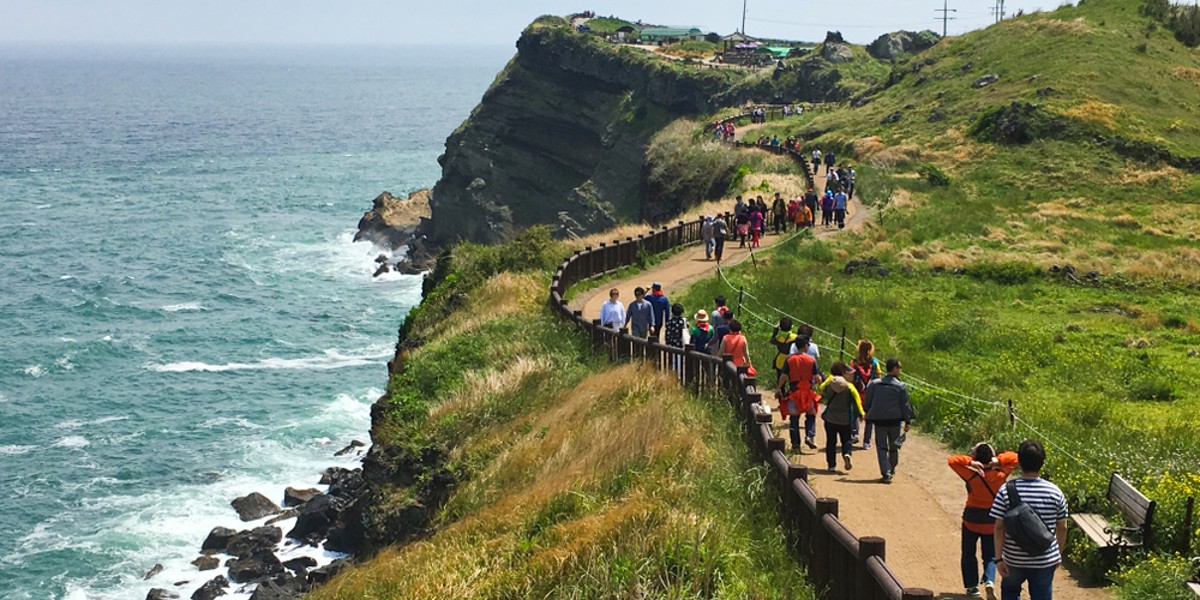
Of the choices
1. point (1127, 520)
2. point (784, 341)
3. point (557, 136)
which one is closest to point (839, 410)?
point (784, 341)

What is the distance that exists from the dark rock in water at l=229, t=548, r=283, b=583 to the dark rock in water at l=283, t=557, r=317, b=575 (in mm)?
237

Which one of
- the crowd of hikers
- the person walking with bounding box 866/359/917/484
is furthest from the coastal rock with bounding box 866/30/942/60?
the person walking with bounding box 866/359/917/484

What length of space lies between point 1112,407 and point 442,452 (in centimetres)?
1090

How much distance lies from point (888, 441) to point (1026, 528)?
5142mm

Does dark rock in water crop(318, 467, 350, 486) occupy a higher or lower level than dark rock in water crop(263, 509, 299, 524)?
higher

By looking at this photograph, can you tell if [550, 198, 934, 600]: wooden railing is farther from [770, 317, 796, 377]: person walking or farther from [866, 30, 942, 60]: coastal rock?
[866, 30, 942, 60]: coastal rock

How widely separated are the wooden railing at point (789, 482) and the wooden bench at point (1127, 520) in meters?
2.50

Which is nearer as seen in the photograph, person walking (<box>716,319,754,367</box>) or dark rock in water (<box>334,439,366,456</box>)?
person walking (<box>716,319,754,367</box>)

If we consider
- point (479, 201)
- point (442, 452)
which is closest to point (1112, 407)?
point (442, 452)

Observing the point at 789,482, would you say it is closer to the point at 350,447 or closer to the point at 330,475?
the point at 330,475

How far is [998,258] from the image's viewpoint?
115 ft

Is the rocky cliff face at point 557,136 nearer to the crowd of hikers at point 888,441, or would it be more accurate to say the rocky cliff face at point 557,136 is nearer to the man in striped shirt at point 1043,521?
the crowd of hikers at point 888,441

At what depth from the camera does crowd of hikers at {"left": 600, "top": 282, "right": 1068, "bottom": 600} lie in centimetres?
1036

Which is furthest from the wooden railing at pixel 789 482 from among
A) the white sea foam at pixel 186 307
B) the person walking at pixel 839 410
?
the white sea foam at pixel 186 307
